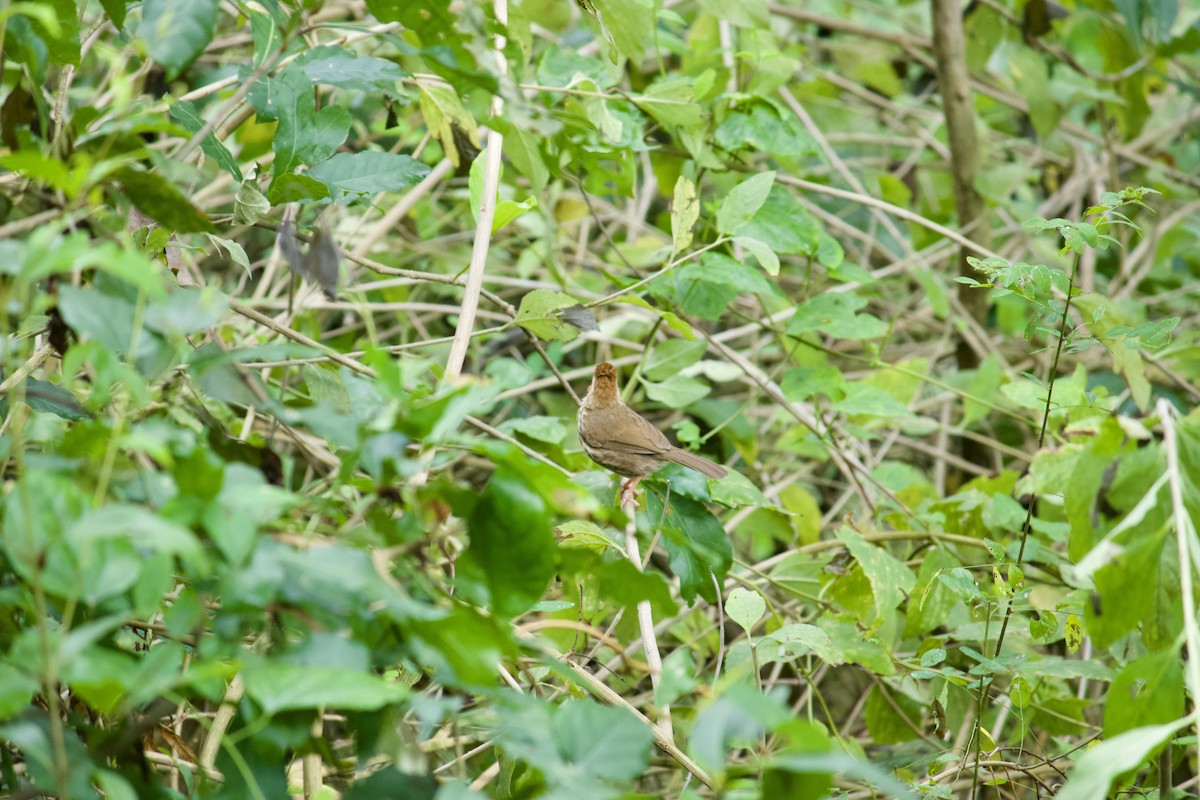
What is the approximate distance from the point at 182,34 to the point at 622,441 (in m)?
1.40

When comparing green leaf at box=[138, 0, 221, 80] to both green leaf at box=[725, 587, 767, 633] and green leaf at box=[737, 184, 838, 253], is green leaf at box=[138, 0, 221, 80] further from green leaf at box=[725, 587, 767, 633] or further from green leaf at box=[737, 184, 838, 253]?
green leaf at box=[737, 184, 838, 253]

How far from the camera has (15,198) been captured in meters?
1.25

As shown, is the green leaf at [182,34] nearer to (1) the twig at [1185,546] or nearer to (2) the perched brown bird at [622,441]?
(1) the twig at [1185,546]

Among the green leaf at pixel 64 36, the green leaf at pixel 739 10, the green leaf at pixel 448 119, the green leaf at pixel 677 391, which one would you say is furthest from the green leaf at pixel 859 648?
the green leaf at pixel 64 36

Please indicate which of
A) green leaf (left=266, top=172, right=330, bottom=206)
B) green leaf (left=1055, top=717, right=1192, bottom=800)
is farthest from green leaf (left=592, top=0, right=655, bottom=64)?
green leaf (left=1055, top=717, right=1192, bottom=800)

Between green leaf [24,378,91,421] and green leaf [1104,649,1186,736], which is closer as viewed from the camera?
green leaf [1104,649,1186,736]

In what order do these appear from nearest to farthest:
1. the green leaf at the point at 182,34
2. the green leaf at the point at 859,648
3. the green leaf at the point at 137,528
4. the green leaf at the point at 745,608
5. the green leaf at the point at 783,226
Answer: the green leaf at the point at 137,528 < the green leaf at the point at 182,34 < the green leaf at the point at 745,608 < the green leaf at the point at 859,648 < the green leaf at the point at 783,226

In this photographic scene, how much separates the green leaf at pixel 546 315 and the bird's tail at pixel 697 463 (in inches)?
20.4

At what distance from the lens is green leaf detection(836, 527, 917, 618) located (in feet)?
7.20

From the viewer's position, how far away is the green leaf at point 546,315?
6.41ft

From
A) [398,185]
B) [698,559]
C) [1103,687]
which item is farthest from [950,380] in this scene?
[398,185]

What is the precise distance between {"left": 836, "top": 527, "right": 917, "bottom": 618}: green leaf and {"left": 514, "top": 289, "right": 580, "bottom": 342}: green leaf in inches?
30.8

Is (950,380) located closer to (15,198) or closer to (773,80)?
(773,80)

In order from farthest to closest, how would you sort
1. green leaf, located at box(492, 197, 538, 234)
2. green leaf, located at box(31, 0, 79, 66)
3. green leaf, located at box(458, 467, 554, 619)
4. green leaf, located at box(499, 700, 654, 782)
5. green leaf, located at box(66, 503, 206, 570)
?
1. green leaf, located at box(492, 197, 538, 234)
2. green leaf, located at box(31, 0, 79, 66)
3. green leaf, located at box(458, 467, 554, 619)
4. green leaf, located at box(499, 700, 654, 782)
5. green leaf, located at box(66, 503, 206, 570)
